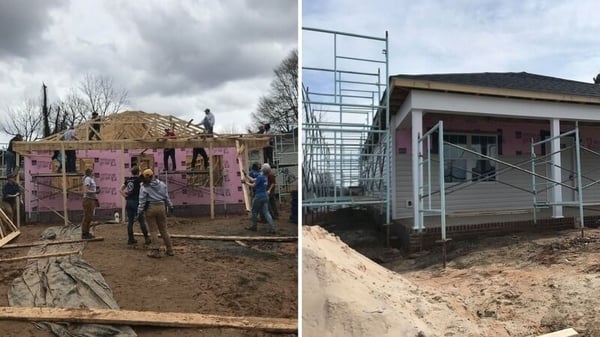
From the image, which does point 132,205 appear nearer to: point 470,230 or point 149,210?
point 149,210

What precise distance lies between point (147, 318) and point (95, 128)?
700cm

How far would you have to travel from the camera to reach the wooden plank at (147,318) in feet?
8.48

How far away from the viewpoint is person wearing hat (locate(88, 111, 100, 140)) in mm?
8306

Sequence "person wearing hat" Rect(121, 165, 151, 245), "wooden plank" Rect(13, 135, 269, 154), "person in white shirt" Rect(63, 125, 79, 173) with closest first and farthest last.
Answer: "person wearing hat" Rect(121, 165, 151, 245), "wooden plank" Rect(13, 135, 269, 154), "person in white shirt" Rect(63, 125, 79, 173)

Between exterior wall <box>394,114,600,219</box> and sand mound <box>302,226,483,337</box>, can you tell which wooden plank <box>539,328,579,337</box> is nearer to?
sand mound <box>302,226,483,337</box>

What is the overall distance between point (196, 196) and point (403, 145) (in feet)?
16.2

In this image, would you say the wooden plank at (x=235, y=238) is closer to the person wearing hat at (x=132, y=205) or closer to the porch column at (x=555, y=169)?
the person wearing hat at (x=132, y=205)

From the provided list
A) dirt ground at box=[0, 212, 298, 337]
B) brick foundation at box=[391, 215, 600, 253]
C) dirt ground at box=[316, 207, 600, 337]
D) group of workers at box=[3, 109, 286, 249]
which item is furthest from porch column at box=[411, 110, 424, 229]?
group of workers at box=[3, 109, 286, 249]

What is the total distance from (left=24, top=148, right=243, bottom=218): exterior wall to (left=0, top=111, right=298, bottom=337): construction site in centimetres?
2

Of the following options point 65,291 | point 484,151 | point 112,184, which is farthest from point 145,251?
point 484,151

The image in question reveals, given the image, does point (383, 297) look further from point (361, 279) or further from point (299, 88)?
point (299, 88)

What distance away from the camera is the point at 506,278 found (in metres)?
3.78

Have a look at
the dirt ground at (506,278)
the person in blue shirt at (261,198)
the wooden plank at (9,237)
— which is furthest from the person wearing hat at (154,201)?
the dirt ground at (506,278)

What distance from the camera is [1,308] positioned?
2637mm
